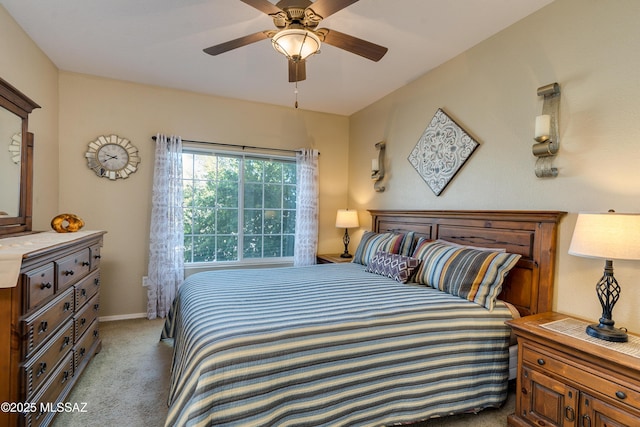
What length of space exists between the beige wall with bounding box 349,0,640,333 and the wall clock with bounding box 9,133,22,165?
3.48 meters

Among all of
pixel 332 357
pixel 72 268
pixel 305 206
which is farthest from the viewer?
pixel 305 206

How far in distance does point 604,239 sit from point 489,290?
729 millimetres

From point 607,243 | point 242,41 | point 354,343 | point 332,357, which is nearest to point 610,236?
point 607,243

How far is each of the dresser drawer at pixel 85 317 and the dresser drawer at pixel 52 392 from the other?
18 cm

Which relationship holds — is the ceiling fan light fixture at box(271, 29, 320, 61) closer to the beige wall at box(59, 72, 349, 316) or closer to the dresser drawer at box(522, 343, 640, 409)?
the dresser drawer at box(522, 343, 640, 409)

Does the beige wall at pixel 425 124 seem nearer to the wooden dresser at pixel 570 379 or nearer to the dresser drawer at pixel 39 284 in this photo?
the wooden dresser at pixel 570 379

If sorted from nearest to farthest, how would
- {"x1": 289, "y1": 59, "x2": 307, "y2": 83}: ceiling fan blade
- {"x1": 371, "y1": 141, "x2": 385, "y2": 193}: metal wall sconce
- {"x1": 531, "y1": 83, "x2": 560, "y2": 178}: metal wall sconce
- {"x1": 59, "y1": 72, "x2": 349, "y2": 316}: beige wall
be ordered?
{"x1": 531, "y1": 83, "x2": 560, "y2": 178}: metal wall sconce
{"x1": 289, "y1": 59, "x2": 307, "y2": 83}: ceiling fan blade
{"x1": 59, "y1": 72, "x2": 349, "y2": 316}: beige wall
{"x1": 371, "y1": 141, "x2": 385, "y2": 193}: metal wall sconce

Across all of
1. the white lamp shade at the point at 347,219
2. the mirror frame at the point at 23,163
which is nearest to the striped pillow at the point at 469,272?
the white lamp shade at the point at 347,219

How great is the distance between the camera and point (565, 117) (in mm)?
2035

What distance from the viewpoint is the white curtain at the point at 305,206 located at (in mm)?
4266

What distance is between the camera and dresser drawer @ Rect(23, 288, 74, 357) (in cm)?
150

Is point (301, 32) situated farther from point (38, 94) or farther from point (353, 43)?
point (38, 94)

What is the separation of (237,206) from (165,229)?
3.01ft

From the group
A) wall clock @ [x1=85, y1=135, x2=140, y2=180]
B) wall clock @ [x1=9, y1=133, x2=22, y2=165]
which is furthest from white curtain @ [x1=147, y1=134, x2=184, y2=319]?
wall clock @ [x1=9, y1=133, x2=22, y2=165]
